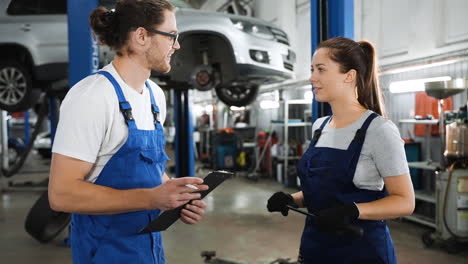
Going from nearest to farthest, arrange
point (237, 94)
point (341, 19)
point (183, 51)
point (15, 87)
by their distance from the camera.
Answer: point (341, 19)
point (183, 51)
point (15, 87)
point (237, 94)

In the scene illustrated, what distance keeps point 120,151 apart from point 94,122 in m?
0.13

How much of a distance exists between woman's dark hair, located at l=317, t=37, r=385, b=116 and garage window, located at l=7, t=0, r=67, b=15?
16.4 feet

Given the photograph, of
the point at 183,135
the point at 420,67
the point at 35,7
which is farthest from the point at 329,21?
the point at 35,7

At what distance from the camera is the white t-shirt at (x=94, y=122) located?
110 centimetres

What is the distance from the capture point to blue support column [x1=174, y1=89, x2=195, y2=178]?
6.21 m

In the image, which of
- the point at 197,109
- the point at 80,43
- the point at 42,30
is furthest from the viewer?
the point at 197,109

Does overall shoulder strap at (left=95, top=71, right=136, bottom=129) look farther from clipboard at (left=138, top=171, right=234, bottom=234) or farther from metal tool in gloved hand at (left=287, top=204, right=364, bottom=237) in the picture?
metal tool in gloved hand at (left=287, top=204, right=364, bottom=237)

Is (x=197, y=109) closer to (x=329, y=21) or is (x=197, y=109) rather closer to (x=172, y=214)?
(x=329, y=21)

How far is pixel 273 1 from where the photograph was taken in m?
9.83

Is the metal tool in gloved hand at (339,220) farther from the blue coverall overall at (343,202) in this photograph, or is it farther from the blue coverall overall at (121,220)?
the blue coverall overall at (121,220)

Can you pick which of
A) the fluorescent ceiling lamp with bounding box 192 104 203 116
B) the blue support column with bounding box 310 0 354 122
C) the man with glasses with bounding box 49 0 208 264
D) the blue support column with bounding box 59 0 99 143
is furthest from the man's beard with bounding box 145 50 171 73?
the fluorescent ceiling lamp with bounding box 192 104 203 116

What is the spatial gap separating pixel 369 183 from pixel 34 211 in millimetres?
3970

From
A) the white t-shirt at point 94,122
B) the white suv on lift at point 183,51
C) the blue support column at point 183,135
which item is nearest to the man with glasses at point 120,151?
the white t-shirt at point 94,122

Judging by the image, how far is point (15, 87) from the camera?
19.4ft
